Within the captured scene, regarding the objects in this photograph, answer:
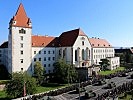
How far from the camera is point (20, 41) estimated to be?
7075cm

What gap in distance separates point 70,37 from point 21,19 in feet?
62.4

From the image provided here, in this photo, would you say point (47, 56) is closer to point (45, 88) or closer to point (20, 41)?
point (20, 41)

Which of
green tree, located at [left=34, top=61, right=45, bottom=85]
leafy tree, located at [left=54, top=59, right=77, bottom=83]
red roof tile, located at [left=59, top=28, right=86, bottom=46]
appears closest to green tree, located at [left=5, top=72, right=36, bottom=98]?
green tree, located at [left=34, top=61, right=45, bottom=85]

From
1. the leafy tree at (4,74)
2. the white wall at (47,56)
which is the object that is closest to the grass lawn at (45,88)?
the leafy tree at (4,74)

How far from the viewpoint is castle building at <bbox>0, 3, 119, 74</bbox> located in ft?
230

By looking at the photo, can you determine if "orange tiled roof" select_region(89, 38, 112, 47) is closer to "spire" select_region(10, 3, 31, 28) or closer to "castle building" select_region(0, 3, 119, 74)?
"castle building" select_region(0, 3, 119, 74)

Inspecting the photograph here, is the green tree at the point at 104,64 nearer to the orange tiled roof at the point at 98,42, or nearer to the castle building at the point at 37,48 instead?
the orange tiled roof at the point at 98,42

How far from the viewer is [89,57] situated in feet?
273

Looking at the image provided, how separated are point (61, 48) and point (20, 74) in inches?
1236

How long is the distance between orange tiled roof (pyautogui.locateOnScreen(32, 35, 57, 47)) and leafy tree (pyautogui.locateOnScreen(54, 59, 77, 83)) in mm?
12855

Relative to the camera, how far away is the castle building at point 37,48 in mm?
70000

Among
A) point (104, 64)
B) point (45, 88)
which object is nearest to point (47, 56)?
point (45, 88)

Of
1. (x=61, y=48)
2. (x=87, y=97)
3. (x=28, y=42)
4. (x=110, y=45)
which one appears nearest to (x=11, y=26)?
(x=28, y=42)

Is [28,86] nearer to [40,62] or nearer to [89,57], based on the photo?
[40,62]
